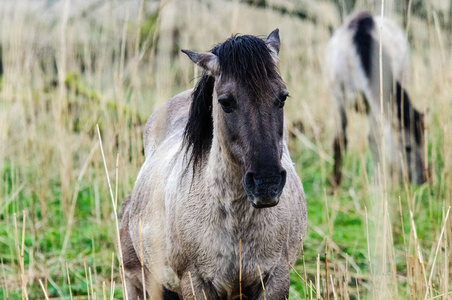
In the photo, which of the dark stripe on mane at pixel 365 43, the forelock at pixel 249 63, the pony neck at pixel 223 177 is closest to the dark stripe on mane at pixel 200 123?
the pony neck at pixel 223 177

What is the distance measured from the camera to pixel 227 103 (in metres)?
2.15

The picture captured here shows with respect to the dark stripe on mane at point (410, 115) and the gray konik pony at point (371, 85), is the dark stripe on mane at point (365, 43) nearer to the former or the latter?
the gray konik pony at point (371, 85)

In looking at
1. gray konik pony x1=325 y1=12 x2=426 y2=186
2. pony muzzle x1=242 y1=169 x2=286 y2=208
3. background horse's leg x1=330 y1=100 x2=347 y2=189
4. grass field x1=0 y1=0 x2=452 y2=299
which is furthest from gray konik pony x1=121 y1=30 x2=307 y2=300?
background horse's leg x1=330 y1=100 x2=347 y2=189

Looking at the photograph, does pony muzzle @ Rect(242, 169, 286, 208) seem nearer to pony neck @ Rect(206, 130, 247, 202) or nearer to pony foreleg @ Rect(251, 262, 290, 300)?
pony neck @ Rect(206, 130, 247, 202)

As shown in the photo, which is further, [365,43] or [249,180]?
[365,43]

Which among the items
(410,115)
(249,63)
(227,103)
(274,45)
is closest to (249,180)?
(227,103)

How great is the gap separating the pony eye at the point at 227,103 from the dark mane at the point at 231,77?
0.09 meters

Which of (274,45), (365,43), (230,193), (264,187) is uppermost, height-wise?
(365,43)

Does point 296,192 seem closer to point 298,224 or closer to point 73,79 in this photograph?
point 298,224

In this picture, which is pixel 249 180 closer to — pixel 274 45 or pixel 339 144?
pixel 274 45

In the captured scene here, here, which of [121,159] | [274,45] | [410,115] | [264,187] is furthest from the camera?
[410,115]

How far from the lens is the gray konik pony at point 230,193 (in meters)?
2.07

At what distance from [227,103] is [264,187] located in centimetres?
41

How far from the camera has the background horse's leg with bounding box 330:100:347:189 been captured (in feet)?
20.4
